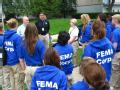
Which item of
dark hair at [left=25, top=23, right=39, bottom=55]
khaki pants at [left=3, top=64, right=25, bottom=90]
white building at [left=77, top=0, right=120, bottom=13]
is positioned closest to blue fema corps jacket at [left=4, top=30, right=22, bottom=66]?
khaki pants at [left=3, top=64, right=25, bottom=90]

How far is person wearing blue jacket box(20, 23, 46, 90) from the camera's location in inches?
317

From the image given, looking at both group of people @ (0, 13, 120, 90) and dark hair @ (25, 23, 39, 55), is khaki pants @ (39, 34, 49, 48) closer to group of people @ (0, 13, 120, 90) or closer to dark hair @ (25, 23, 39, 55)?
group of people @ (0, 13, 120, 90)

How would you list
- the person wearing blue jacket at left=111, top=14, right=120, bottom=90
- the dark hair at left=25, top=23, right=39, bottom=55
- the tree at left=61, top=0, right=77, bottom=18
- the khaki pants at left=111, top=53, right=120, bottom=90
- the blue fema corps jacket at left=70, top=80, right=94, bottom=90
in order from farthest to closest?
1. the tree at left=61, top=0, right=77, bottom=18
2. the khaki pants at left=111, top=53, right=120, bottom=90
3. the person wearing blue jacket at left=111, top=14, right=120, bottom=90
4. the dark hair at left=25, top=23, right=39, bottom=55
5. the blue fema corps jacket at left=70, top=80, right=94, bottom=90

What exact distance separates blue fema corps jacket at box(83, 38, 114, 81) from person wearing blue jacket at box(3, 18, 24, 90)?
2.16m

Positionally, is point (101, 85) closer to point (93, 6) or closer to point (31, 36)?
point (31, 36)

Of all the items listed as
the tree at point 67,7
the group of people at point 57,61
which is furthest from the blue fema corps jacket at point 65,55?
the tree at point 67,7

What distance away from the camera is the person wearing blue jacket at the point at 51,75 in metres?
5.98

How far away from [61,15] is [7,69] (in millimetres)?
39591

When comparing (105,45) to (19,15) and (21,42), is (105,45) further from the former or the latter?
(19,15)

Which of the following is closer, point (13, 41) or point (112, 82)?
point (13, 41)

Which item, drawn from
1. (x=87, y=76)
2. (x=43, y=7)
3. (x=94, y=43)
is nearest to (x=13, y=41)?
(x=94, y=43)

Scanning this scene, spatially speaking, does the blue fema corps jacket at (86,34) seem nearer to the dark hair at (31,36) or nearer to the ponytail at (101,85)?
the dark hair at (31,36)

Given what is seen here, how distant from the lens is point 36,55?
326 inches

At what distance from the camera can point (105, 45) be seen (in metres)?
7.50
